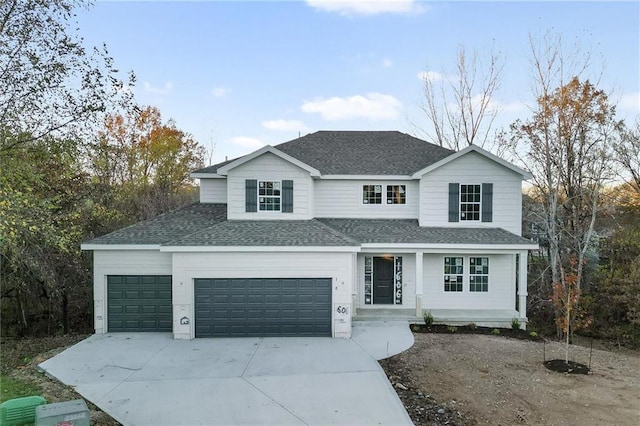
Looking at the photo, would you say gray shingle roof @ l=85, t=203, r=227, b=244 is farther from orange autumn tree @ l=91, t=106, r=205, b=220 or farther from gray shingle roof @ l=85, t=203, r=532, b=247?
orange autumn tree @ l=91, t=106, r=205, b=220

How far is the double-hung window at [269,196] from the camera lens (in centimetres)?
1401

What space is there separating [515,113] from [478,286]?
9.40m

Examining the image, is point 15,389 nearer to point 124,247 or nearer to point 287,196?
point 124,247

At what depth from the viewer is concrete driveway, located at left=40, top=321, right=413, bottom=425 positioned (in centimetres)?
687

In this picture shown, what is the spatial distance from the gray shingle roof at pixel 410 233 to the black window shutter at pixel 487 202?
48 cm

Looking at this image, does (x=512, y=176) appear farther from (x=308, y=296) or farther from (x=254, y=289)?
(x=254, y=289)

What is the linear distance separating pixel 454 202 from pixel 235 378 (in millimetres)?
10074

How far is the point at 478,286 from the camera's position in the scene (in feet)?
46.9

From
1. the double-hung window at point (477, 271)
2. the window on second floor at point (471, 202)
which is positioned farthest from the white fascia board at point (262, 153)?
the double-hung window at point (477, 271)

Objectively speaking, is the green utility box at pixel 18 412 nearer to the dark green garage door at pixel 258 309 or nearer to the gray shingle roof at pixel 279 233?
the dark green garage door at pixel 258 309

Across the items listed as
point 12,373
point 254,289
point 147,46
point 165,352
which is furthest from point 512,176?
point 12,373

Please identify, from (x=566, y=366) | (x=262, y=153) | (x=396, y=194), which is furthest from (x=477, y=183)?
(x=262, y=153)

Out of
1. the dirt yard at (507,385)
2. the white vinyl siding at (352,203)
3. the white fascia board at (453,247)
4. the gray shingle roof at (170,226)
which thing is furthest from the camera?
the white vinyl siding at (352,203)

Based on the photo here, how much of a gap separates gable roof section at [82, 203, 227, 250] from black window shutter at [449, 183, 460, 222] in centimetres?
844
